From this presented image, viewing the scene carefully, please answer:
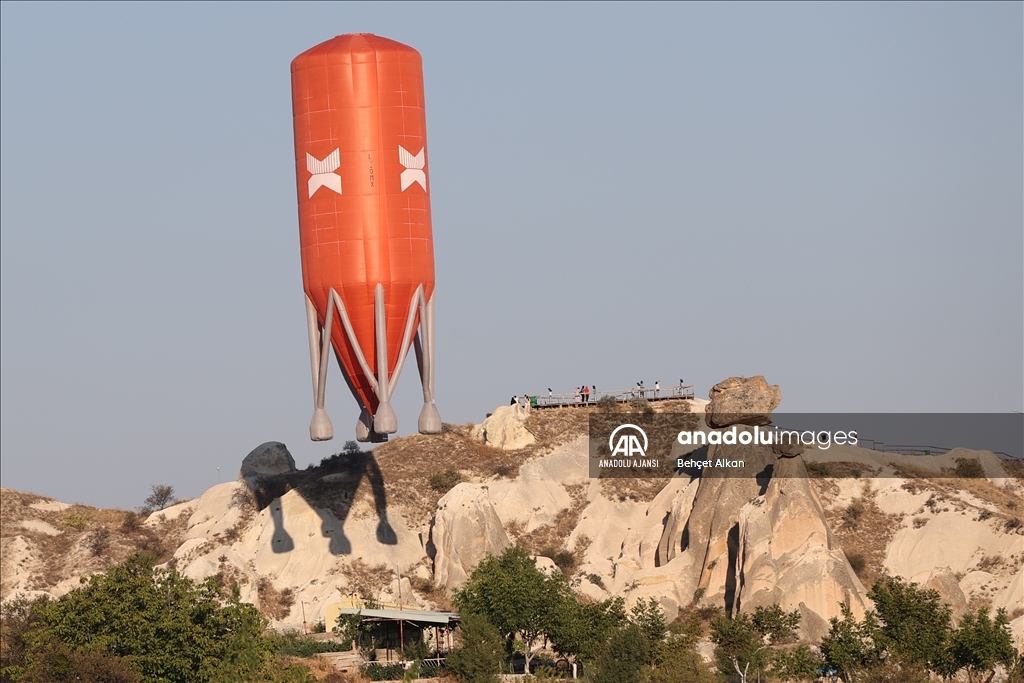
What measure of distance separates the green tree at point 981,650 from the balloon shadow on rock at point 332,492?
116 ft

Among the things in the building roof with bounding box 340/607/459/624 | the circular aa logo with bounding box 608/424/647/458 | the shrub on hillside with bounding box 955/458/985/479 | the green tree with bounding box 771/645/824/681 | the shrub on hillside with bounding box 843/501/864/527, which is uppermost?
the circular aa logo with bounding box 608/424/647/458

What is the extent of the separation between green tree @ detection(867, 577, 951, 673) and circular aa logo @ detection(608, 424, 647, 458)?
31.5 metres

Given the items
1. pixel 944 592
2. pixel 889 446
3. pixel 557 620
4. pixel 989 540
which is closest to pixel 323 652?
pixel 557 620

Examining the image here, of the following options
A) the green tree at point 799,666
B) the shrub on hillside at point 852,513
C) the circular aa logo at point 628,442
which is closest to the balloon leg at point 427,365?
the green tree at point 799,666

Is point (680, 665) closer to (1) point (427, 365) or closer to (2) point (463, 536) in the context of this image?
(1) point (427, 365)

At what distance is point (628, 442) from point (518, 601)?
32.2 m

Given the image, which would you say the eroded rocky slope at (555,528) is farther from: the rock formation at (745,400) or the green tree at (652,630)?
the green tree at (652,630)

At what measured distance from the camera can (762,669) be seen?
5291cm

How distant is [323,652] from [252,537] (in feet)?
63.3

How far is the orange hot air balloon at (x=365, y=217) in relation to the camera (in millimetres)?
51375

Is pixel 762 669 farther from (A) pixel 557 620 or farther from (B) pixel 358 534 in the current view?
(B) pixel 358 534

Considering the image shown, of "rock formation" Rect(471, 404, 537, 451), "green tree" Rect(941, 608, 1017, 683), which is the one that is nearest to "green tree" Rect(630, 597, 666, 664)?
"green tree" Rect(941, 608, 1017, 683)

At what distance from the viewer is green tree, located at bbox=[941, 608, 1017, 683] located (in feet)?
159

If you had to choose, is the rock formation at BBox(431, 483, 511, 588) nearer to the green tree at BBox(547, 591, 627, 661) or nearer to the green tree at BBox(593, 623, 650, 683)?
the green tree at BBox(547, 591, 627, 661)
